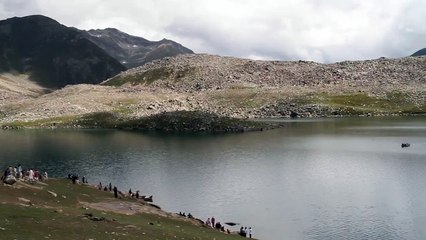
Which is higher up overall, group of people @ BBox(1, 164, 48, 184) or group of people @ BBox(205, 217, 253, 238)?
group of people @ BBox(1, 164, 48, 184)

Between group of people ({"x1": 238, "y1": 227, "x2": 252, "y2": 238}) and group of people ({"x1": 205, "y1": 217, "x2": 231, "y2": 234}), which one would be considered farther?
group of people ({"x1": 205, "y1": 217, "x2": 231, "y2": 234})

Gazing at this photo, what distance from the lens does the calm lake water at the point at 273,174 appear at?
7575cm

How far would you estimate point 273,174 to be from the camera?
116 m

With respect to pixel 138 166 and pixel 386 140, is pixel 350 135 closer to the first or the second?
pixel 386 140

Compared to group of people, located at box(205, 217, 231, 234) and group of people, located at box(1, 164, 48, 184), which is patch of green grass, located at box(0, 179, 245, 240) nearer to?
group of people, located at box(1, 164, 48, 184)

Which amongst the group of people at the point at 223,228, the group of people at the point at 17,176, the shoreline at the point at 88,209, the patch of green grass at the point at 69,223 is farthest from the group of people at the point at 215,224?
the group of people at the point at 17,176

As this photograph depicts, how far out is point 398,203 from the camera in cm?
8488

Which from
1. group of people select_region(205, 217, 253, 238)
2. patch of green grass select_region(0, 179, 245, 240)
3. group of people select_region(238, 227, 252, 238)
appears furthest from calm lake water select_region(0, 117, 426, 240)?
patch of green grass select_region(0, 179, 245, 240)

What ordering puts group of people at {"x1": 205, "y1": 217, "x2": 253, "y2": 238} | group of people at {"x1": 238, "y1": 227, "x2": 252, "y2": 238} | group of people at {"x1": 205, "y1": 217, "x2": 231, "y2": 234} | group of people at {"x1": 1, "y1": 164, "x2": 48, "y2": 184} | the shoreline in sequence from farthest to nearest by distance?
group of people at {"x1": 1, "y1": 164, "x2": 48, "y2": 184} < group of people at {"x1": 205, "y1": 217, "x2": 231, "y2": 234} < group of people at {"x1": 205, "y1": 217, "x2": 253, "y2": 238} < group of people at {"x1": 238, "y1": 227, "x2": 252, "y2": 238} < the shoreline

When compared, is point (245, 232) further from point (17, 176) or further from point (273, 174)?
point (273, 174)

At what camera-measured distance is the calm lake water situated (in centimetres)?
7575

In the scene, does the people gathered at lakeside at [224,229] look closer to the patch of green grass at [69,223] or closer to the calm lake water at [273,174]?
the calm lake water at [273,174]

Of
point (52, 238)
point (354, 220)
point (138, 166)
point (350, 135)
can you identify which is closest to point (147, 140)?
point (138, 166)

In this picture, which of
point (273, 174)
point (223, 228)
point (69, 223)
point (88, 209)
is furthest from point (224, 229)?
point (273, 174)
